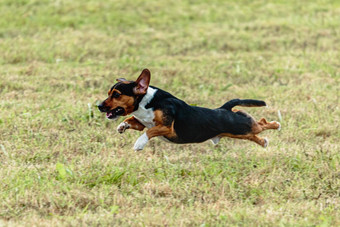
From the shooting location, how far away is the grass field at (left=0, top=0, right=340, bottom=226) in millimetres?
4750

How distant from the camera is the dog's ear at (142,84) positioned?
16.5 feet

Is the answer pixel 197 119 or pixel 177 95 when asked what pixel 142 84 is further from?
pixel 177 95

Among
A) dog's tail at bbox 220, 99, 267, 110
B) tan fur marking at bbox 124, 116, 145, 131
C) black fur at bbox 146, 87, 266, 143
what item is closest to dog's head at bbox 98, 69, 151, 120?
black fur at bbox 146, 87, 266, 143

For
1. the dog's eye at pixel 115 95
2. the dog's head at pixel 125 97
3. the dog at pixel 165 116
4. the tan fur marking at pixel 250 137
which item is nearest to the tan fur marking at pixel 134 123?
the dog at pixel 165 116

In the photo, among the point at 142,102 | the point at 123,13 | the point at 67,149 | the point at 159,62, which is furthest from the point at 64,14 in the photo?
the point at 142,102

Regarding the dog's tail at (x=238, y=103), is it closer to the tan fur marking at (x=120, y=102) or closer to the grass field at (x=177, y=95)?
the grass field at (x=177, y=95)

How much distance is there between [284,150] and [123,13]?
26.6ft

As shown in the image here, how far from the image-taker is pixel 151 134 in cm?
502

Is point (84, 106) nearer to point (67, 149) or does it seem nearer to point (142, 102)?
point (67, 149)

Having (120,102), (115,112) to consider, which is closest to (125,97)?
(120,102)

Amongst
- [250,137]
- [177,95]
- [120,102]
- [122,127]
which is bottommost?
[177,95]

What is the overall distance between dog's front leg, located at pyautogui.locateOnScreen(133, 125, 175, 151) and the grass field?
1.34ft

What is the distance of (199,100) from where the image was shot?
820 cm

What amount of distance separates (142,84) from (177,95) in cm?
335
